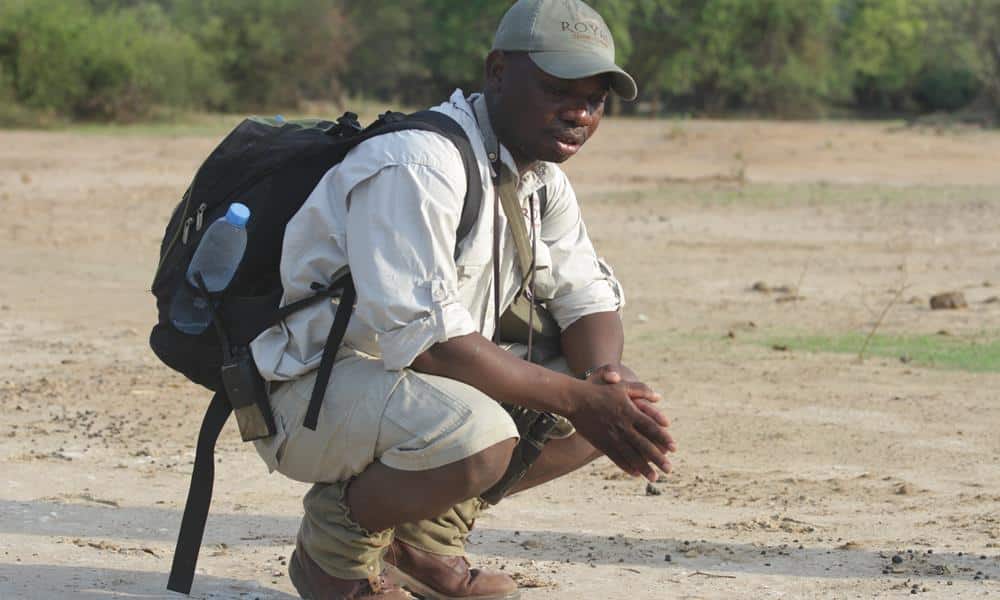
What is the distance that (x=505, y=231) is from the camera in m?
3.57

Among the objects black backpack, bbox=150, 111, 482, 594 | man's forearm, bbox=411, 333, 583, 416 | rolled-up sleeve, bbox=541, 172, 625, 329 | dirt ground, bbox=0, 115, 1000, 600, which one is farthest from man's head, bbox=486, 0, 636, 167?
dirt ground, bbox=0, 115, 1000, 600

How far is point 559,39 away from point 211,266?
2.92 ft

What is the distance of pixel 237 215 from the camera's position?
334 centimetres

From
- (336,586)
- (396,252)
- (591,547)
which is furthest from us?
(591,547)

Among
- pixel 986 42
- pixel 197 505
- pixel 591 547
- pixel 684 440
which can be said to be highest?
pixel 197 505

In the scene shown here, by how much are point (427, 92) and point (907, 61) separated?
12377 mm

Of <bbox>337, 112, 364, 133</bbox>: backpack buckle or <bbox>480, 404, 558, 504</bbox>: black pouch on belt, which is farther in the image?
<bbox>480, 404, 558, 504</bbox>: black pouch on belt

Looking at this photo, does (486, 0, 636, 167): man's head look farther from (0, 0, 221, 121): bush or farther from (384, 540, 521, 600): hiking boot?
(0, 0, 221, 121): bush

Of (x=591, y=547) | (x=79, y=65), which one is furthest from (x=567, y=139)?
(x=79, y=65)

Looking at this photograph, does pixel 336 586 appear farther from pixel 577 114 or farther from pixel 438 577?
pixel 577 114

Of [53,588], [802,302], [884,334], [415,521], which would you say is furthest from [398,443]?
[802,302]

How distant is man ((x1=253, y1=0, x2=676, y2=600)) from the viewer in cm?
326

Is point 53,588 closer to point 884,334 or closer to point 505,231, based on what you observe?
point 505,231

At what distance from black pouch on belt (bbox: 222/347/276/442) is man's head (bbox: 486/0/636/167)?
0.75 metres
